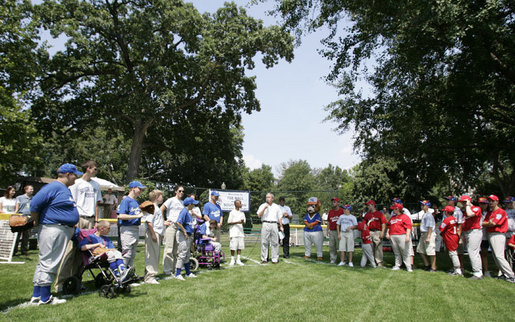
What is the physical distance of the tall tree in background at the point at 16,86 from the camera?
17.6 m

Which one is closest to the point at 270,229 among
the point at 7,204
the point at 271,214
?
the point at 271,214

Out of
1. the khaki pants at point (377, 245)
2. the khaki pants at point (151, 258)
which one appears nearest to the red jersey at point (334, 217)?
the khaki pants at point (377, 245)

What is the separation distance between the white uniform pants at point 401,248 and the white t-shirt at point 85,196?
747 centimetres

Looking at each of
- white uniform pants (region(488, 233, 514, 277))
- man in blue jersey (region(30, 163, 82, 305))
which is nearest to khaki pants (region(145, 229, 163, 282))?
man in blue jersey (region(30, 163, 82, 305))

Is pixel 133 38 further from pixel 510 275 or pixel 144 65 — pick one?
pixel 510 275

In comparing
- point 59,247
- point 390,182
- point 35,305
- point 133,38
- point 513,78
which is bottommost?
point 35,305

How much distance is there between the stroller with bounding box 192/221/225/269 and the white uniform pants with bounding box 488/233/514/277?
641cm

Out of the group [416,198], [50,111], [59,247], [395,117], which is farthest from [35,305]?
[50,111]

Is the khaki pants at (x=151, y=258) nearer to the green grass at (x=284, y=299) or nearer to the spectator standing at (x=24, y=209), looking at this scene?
the green grass at (x=284, y=299)

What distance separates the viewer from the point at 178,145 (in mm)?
28547

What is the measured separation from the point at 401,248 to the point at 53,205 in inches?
326

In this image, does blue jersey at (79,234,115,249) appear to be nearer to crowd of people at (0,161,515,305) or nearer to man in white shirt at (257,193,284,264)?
crowd of people at (0,161,515,305)

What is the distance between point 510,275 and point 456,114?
555 cm

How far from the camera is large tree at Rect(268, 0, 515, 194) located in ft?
30.3
